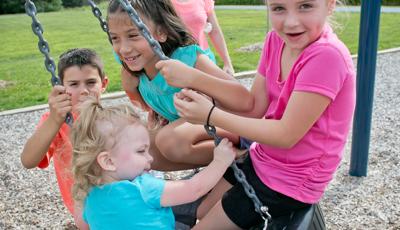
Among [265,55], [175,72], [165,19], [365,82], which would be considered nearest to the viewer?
[175,72]

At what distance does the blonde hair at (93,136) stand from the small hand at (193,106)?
16 cm

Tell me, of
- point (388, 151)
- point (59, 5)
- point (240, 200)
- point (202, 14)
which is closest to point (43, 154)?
point (240, 200)

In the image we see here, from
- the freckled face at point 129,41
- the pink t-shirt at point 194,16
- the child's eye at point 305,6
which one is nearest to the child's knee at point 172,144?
the freckled face at point 129,41

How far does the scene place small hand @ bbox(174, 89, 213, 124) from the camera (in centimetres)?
177

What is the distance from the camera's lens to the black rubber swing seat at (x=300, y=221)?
1.83 meters

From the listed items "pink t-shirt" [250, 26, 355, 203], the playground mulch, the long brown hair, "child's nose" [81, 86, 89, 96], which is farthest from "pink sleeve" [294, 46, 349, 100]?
the playground mulch

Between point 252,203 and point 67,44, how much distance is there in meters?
9.62

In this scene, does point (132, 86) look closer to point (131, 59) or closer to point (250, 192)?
point (131, 59)

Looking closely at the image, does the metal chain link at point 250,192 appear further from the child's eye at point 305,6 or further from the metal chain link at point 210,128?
the child's eye at point 305,6

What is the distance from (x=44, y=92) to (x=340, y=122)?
5703 millimetres

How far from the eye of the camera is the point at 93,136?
1716 mm

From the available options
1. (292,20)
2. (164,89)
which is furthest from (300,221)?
(164,89)

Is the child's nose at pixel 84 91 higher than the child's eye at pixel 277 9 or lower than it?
lower

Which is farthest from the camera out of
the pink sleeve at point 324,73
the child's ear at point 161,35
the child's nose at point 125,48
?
the child's ear at point 161,35
